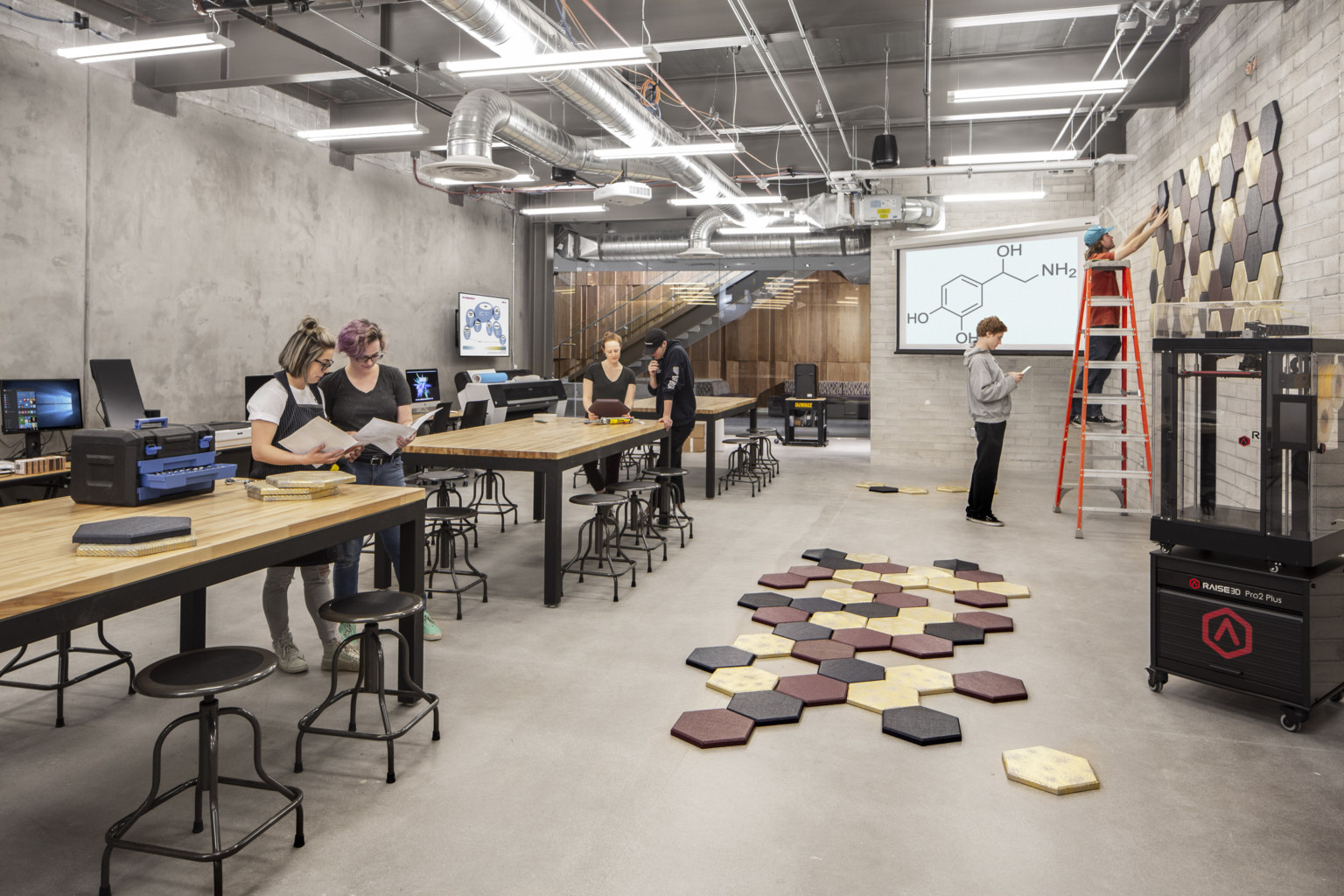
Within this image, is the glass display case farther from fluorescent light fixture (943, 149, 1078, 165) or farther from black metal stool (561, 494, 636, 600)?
fluorescent light fixture (943, 149, 1078, 165)

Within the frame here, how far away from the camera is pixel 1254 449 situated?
10.4ft

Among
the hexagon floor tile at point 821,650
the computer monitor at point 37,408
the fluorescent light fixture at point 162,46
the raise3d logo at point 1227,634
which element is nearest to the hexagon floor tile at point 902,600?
the hexagon floor tile at point 821,650

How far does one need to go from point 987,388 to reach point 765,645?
3375 mm

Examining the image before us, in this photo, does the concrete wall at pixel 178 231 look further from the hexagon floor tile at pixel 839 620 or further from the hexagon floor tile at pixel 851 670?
the hexagon floor tile at pixel 851 670

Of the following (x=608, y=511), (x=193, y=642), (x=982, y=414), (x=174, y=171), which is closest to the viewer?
(x=193, y=642)

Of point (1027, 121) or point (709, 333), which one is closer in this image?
point (1027, 121)

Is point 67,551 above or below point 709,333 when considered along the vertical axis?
below

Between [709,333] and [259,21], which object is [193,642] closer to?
[259,21]

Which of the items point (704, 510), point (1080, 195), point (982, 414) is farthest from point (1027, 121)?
point (704, 510)

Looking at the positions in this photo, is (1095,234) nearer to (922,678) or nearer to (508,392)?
(922,678)

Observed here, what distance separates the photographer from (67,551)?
1999 millimetres

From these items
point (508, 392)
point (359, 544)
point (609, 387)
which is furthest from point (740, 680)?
point (508, 392)

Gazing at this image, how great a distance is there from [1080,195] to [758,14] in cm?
563

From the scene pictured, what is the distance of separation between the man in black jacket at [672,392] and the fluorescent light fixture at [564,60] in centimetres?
205
